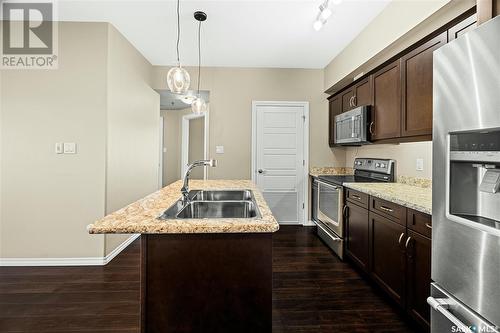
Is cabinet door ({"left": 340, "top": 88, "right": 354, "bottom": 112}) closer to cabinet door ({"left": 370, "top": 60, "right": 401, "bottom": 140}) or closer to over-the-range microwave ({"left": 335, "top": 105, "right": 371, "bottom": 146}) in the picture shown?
over-the-range microwave ({"left": 335, "top": 105, "right": 371, "bottom": 146})

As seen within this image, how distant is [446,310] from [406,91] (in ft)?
5.81

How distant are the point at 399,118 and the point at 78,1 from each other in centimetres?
323

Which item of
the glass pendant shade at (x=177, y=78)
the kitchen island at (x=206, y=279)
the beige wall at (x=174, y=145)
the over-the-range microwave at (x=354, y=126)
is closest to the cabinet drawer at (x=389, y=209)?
the over-the-range microwave at (x=354, y=126)

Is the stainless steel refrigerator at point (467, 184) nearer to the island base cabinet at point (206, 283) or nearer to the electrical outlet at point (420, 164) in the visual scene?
the island base cabinet at point (206, 283)

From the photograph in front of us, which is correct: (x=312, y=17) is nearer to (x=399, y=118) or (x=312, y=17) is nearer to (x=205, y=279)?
(x=399, y=118)

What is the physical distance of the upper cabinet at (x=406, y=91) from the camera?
1888 mm

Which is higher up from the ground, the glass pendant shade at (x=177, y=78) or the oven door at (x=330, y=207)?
the glass pendant shade at (x=177, y=78)

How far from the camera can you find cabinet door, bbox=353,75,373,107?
9.19 feet

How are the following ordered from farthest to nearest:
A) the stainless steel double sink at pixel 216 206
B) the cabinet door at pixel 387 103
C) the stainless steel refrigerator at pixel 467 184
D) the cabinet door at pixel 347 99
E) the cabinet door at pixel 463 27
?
the cabinet door at pixel 347 99 → the cabinet door at pixel 387 103 → the stainless steel double sink at pixel 216 206 → the cabinet door at pixel 463 27 → the stainless steel refrigerator at pixel 467 184

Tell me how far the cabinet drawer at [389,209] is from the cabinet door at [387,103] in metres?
0.69

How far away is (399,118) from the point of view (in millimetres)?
2295

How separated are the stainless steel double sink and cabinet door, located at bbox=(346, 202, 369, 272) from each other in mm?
1135

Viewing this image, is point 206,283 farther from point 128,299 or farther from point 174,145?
point 174,145

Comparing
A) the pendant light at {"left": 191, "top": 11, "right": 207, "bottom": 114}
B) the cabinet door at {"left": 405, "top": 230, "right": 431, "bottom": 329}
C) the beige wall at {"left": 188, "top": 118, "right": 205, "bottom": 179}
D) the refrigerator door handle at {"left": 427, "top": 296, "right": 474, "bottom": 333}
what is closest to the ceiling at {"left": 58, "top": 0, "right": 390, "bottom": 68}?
the pendant light at {"left": 191, "top": 11, "right": 207, "bottom": 114}
